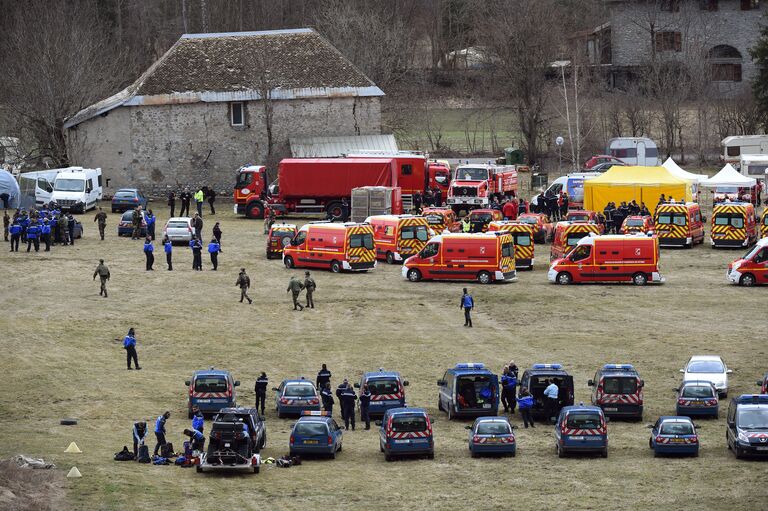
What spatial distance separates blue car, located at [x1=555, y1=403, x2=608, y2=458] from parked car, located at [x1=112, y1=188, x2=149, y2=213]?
44769mm

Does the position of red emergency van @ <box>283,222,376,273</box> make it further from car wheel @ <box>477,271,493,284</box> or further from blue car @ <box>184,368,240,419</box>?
blue car @ <box>184,368,240,419</box>

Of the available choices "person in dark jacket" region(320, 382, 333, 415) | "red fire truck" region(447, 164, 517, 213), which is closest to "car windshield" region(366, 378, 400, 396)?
"person in dark jacket" region(320, 382, 333, 415)

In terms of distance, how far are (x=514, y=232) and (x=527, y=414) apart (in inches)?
908

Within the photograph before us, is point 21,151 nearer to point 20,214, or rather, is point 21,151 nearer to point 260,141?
point 260,141

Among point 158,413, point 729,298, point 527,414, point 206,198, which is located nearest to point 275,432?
point 158,413

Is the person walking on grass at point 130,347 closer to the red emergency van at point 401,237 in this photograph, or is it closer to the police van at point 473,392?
the police van at point 473,392

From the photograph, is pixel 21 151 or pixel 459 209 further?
pixel 21 151

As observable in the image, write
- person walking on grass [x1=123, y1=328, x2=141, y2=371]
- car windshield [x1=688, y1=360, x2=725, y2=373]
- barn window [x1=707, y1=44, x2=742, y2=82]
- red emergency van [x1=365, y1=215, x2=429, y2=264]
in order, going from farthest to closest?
barn window [x1=707, y1=44, x2=742, y2=82] → red emergency van [x1=365, y1=215, x2=429, y2=264] → person walking on grass [x1=123, y1=328, x2=141, y2=371] → car windshield [x1=688, y1=360, x2=725, y2=373]

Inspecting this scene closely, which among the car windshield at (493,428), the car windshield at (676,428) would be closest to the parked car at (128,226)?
the car windshield at (493,428)

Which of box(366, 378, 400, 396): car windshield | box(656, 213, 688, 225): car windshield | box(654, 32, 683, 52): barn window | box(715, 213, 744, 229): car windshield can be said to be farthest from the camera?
box(654, 32, 683, 52): barn window

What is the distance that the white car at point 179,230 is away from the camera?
2522 inches

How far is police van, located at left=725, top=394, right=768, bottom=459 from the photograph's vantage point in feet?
106

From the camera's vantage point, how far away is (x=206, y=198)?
8144 centimetres

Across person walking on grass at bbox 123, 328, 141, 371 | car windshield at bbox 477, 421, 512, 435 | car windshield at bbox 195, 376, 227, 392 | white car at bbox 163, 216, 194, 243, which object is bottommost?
car windshield at bbox 477, 421, 512, 435
